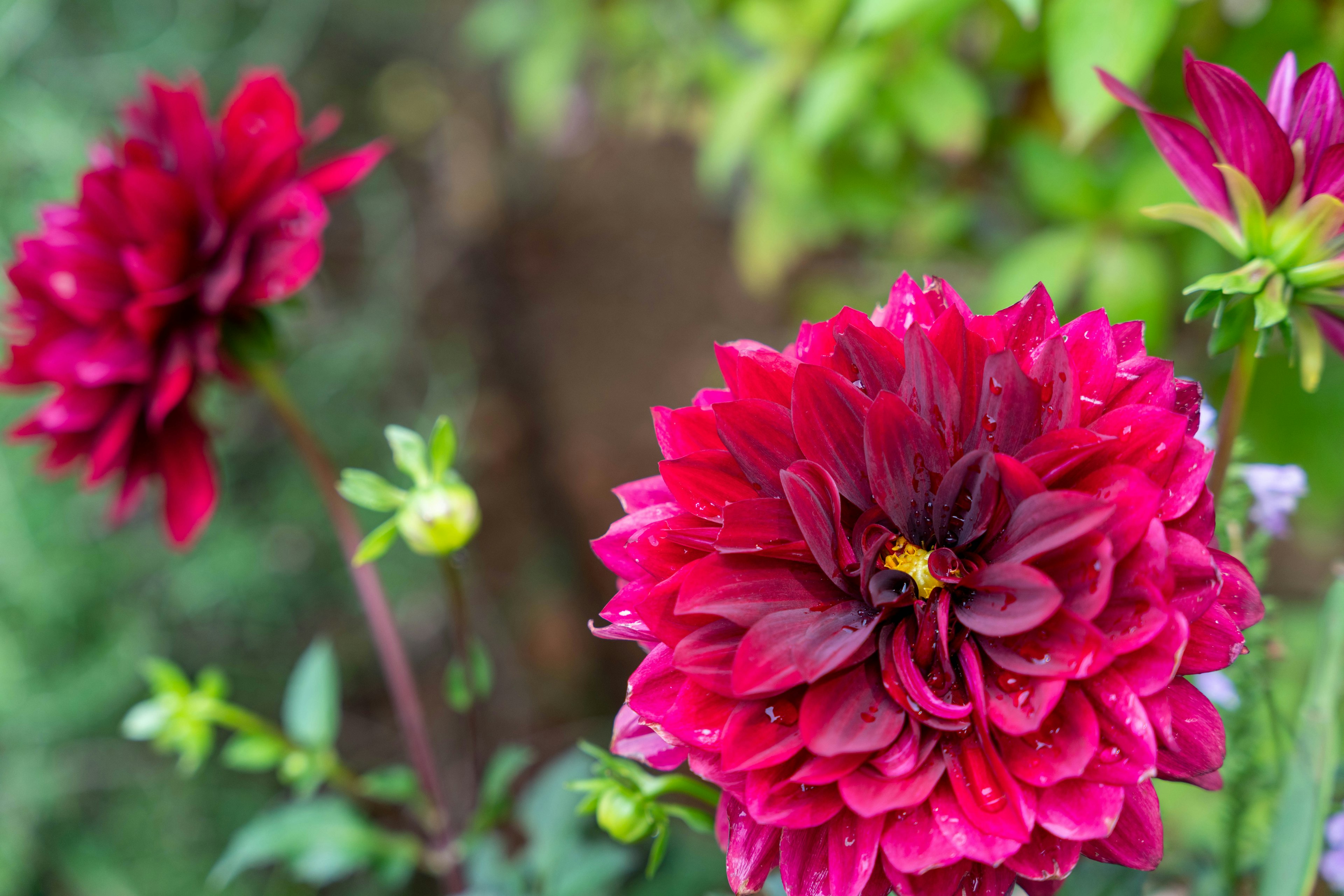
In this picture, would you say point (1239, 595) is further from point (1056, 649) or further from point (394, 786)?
point (394, 786)

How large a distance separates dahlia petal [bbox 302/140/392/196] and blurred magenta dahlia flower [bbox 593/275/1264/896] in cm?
24

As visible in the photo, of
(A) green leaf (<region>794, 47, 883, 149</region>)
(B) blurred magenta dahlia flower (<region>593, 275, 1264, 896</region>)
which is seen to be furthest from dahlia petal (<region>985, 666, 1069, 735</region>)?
(A) green leaf (<region>794, 47, 883, 149</region>)

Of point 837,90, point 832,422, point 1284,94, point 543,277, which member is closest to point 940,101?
point 837,90

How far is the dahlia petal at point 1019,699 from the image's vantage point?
0.68ft

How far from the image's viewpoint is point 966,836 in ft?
0.67

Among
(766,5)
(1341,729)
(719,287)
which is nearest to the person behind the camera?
(1341,729)

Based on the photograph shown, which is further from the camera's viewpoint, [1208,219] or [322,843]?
[322,843]

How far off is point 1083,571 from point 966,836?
0.07 m

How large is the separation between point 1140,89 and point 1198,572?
51 cm

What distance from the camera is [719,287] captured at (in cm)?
141

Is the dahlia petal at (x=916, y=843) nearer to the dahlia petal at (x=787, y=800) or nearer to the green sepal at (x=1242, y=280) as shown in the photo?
the dahlia petal at (x=787, y=800)

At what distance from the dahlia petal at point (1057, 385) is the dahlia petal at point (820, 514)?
0.20 feet

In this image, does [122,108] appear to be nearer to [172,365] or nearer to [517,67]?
[172,365]

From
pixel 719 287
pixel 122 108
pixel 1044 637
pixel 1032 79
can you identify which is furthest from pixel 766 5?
pixel 719 287
